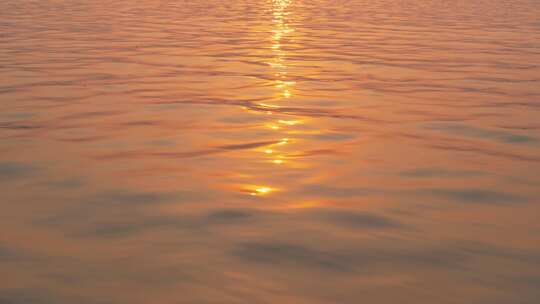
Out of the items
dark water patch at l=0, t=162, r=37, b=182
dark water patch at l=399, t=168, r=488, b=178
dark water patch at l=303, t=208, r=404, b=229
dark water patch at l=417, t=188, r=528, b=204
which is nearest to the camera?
dark water patch at l=303, t=208, r=404, b=229

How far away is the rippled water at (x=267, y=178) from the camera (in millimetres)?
3014

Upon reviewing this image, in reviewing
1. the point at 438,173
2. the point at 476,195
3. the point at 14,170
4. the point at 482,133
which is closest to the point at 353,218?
the point at 476,195

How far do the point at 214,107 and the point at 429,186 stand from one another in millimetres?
2679

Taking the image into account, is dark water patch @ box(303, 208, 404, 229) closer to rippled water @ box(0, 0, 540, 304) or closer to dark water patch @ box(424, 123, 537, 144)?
rippled water @ box(0, 0, 540, 304)

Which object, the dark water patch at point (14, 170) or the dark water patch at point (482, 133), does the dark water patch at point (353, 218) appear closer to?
the dark water patch at point (14, 170)

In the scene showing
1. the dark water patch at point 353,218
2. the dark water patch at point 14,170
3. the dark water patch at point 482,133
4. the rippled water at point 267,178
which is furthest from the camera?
the dark water patch at point 482,133

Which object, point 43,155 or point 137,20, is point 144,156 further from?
point 137,20

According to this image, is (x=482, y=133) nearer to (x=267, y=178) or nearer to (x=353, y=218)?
(x=267, y=178)

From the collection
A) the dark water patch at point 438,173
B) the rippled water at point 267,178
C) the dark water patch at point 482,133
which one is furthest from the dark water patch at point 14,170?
the dark water patch at point 482,133

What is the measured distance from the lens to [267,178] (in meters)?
4.40

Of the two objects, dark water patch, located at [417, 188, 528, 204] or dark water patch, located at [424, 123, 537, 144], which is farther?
dark water patch, located at [424, 123, 537, 144]

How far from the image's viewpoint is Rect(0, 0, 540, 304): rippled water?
3.01 m

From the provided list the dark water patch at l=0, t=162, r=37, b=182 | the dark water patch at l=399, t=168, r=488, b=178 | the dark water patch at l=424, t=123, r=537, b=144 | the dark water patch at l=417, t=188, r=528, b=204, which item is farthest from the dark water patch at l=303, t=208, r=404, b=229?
the dark water patch at l=424, t=123, r=537, b=144

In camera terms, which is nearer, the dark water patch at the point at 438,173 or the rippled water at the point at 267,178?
the rippled water at the point at 267,178
